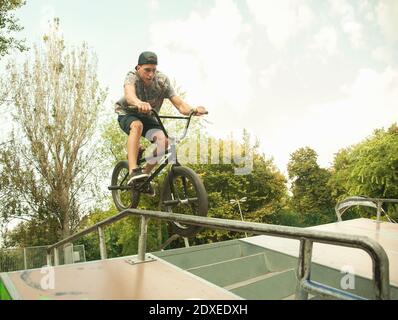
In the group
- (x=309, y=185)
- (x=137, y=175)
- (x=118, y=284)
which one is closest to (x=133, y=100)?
(x=137, y=175)

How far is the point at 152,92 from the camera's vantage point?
12.7 ft

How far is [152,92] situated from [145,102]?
43cm

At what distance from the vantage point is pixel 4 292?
2277 millimetres

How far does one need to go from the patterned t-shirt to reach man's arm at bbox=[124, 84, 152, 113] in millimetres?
231

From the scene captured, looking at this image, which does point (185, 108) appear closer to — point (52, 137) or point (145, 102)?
point (145, 102)

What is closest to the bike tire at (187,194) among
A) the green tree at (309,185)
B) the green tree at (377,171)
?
the green tree at (377,171)

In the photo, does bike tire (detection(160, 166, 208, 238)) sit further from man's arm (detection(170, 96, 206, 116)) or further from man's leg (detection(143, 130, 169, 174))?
man's arm (detection(170, 96, 206, 116))

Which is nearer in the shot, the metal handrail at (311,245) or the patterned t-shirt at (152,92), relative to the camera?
the metal handrail at (311,245)

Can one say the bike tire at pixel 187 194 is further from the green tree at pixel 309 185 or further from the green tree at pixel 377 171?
the green tree at pixel 309 185

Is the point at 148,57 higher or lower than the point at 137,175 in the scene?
higher

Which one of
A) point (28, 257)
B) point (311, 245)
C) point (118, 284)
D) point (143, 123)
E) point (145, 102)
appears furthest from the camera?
point (28, 257)

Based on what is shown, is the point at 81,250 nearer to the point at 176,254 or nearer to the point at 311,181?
the point at 176,254

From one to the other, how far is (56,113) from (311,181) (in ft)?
81.1

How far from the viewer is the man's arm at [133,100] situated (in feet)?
9.91
